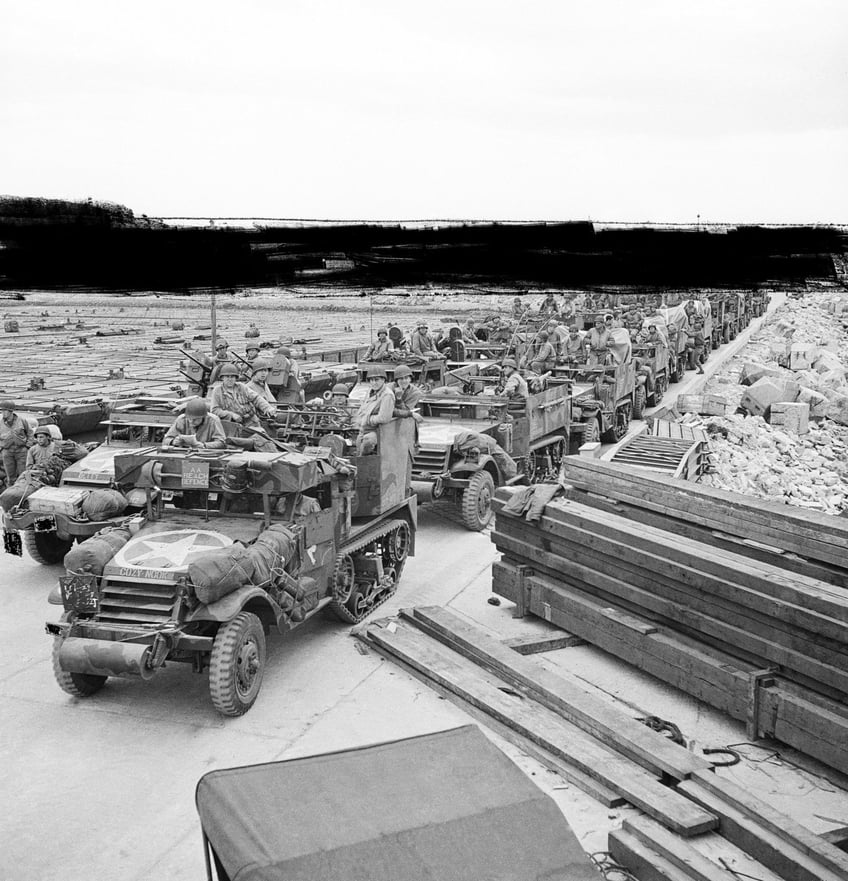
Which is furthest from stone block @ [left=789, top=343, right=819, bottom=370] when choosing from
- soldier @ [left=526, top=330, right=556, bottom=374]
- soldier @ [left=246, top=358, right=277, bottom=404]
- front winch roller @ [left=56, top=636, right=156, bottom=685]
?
front winch roller @ [left=56, top=636, right=156, bottom=685]

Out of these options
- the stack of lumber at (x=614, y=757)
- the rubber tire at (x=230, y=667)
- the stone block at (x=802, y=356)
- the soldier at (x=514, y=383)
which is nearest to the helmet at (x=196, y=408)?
the stack of lumber at (x=614, y=757)

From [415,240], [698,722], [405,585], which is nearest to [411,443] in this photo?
[405,585]

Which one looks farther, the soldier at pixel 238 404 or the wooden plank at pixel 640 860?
the soldier at pixel 238 404

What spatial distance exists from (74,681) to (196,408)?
332 centimetres

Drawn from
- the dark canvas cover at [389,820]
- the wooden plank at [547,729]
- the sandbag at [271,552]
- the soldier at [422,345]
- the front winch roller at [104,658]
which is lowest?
the wooden plank at [547,729]

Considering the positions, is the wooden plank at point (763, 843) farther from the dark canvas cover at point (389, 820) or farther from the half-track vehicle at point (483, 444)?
the half-track vehicle at point (483, 444)

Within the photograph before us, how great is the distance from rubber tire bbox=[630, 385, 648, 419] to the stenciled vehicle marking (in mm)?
17149

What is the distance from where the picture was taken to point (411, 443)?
12.3m

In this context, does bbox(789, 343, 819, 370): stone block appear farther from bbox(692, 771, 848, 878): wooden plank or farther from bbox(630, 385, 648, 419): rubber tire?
bbox(692, 771, 848, 878): wooden plank

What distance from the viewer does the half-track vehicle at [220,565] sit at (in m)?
8.12

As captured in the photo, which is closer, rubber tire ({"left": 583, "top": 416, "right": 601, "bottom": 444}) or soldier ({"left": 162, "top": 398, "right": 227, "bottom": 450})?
soldier ({"left": 162, "top": 398, "right": 227, "bottom": 450})

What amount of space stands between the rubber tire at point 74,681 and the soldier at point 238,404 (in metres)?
4.45

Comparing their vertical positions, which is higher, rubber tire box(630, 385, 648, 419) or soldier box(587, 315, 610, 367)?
soldier box(587, 315, 610, 367)

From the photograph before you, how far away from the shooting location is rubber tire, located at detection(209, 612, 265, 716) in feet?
26.6
